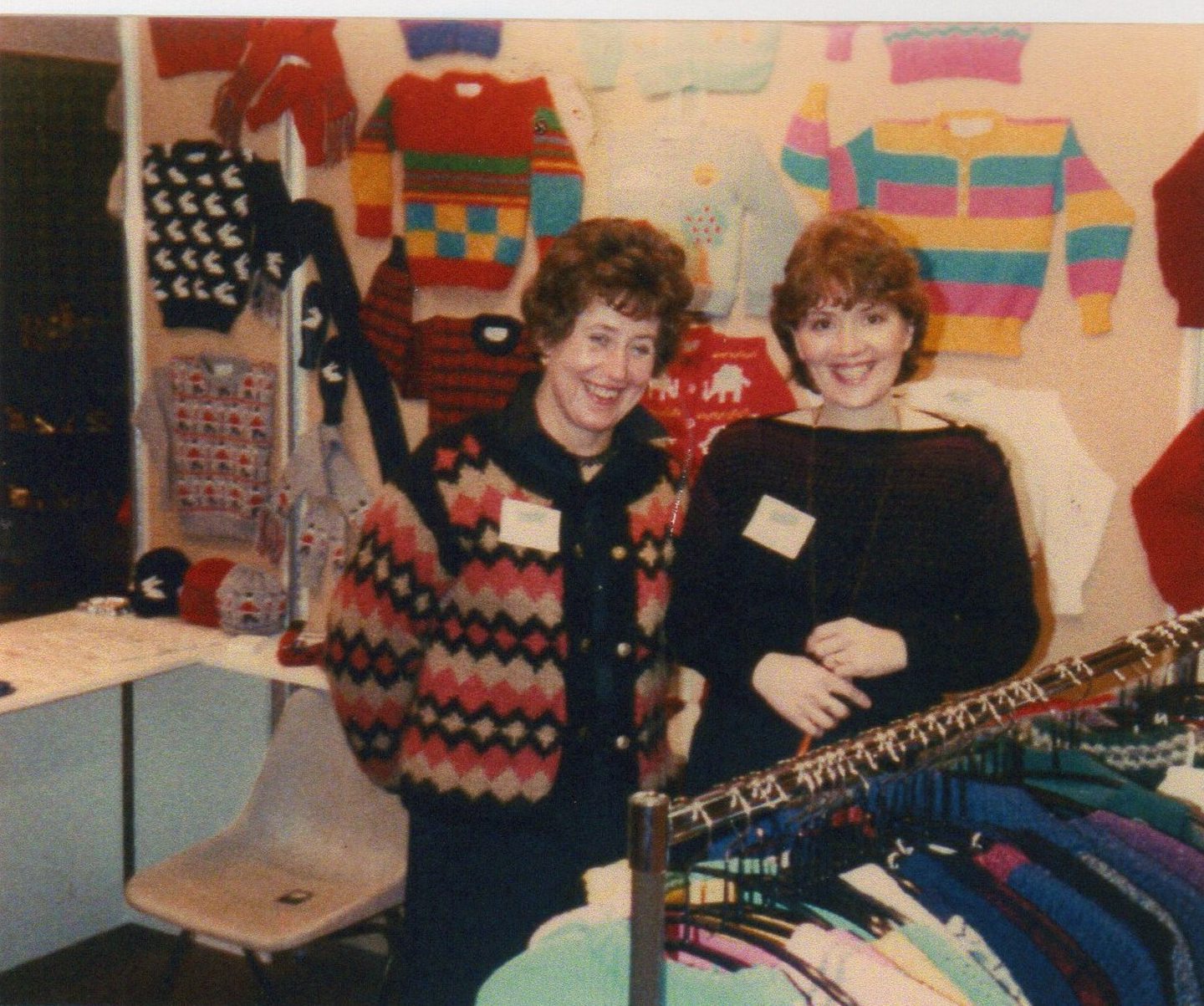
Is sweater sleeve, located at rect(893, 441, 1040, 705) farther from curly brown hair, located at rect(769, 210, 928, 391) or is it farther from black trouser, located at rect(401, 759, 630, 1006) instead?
black trouser, located at rect(401, 759, 630, 1006)

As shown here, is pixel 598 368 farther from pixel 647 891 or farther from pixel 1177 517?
pixel 1177 517

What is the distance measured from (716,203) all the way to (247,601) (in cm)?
146

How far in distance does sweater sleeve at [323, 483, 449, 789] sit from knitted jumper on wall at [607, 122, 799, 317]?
107 cm

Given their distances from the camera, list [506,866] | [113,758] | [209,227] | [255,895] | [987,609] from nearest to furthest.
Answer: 1. [987,609]
2. [506,866]
3. [255,895]
4. [113,758]
5. [209,227]

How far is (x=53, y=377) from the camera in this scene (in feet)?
10.8

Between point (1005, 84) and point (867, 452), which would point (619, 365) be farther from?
point (1005, 84)

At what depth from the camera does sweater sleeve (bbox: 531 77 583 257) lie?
2705 mm

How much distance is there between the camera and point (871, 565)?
64.6 inches

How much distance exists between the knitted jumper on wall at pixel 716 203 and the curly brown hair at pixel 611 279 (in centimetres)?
83

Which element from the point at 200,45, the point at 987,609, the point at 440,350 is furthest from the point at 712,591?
the point at 200,45

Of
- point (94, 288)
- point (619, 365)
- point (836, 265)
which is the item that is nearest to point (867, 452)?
point (836, 265)

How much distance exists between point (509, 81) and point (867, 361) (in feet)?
4.69

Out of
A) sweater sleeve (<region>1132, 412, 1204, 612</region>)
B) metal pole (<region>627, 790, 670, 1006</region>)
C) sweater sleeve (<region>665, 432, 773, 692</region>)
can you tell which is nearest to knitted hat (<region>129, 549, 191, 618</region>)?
sweater sleeve (<region>665, 432, 773, 692</region>)

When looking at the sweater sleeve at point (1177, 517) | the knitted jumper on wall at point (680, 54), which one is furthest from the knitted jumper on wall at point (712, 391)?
the sweater sleeve at point (1177, 517)
